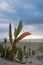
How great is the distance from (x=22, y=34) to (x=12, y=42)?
0.72m

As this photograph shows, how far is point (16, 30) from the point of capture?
36.8 ft

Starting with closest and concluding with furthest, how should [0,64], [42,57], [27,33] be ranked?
[0,64]
[27,33]
[42,57]

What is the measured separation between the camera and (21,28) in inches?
447

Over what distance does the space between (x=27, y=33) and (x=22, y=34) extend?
32 cm

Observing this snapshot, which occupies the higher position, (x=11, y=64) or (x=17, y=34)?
(x=17, y=34)

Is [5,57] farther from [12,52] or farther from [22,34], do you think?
[22,34]

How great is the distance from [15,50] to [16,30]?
3.48ft

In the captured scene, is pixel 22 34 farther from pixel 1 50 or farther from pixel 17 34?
pixel 1 50

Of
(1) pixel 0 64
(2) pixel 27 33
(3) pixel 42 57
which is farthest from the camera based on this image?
(3) pixel 42 57

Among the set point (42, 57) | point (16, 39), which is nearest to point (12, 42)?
point (16, 39)

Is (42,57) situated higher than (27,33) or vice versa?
(27,33)

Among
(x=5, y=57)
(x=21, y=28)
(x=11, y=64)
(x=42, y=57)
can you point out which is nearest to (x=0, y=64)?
(x=11, y=64)

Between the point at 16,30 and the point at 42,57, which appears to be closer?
the point at 16,30

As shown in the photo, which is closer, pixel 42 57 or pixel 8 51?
pixel 8 51
